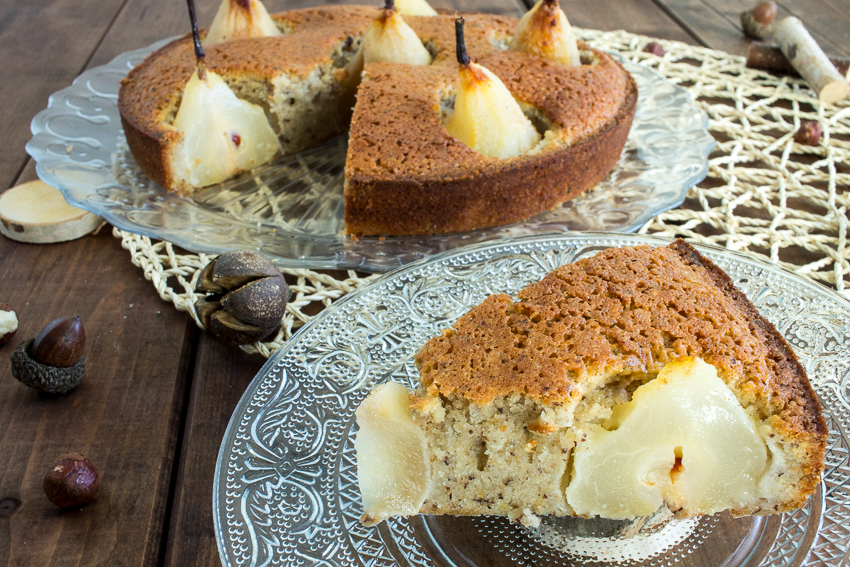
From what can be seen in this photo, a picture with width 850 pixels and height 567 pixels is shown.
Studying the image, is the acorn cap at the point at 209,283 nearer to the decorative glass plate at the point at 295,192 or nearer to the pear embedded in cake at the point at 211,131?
the decorative glass plate at the point at 295,192

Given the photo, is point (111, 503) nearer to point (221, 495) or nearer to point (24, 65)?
point (221, 495)

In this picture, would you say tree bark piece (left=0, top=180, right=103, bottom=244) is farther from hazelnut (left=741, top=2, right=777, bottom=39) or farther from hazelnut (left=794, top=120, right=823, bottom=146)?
hazelnut (left=741, top=2, right=777, bottom=39)

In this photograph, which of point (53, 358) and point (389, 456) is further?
point (53, 358)

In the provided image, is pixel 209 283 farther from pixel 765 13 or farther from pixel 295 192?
pixel 765 13

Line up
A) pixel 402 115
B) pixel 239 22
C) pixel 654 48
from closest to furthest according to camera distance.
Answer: pixel 402 115 → pixel 239 22 → pixel 654 48

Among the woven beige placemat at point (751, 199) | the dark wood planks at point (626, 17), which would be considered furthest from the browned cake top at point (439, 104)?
the dark wood planks at point (626, 17)

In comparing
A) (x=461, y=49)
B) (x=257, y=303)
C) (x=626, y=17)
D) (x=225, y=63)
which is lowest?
(x=626, y=17)

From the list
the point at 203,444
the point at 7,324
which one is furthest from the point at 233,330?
the point at 7,324

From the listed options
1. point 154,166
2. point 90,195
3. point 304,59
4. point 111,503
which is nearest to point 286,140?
point 304,59
